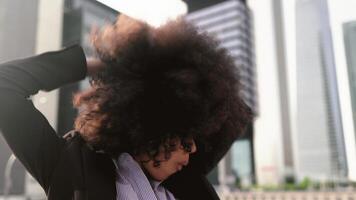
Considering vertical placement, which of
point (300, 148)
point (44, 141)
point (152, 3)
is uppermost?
point (152, 3)

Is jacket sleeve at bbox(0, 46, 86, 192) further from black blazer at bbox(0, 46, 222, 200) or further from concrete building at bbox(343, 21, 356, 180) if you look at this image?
concrete building at bbox(343, 21, 356, 180)

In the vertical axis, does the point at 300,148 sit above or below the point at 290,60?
below

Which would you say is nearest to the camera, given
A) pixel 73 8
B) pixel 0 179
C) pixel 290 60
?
pixel 0 179

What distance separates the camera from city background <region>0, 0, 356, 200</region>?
36.7 inches

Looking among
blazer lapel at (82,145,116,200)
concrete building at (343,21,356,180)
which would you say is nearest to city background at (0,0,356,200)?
concrete building at (343,21,356,180)

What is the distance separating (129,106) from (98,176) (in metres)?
0.10

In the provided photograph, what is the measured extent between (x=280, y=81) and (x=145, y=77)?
7181 mm

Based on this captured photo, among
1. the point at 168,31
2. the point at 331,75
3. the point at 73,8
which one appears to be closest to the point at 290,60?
the point at 331,75

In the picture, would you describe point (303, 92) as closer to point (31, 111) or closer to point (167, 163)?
point (167, 163)

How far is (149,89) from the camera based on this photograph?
479 millimetres

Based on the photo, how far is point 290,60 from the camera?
3729 millimetres

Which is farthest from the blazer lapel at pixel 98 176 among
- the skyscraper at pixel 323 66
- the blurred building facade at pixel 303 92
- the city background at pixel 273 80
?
the skyscraper at pixel 323 66

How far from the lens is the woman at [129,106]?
1.33 feet

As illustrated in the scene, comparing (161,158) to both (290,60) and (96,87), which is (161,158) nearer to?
(96,87)
